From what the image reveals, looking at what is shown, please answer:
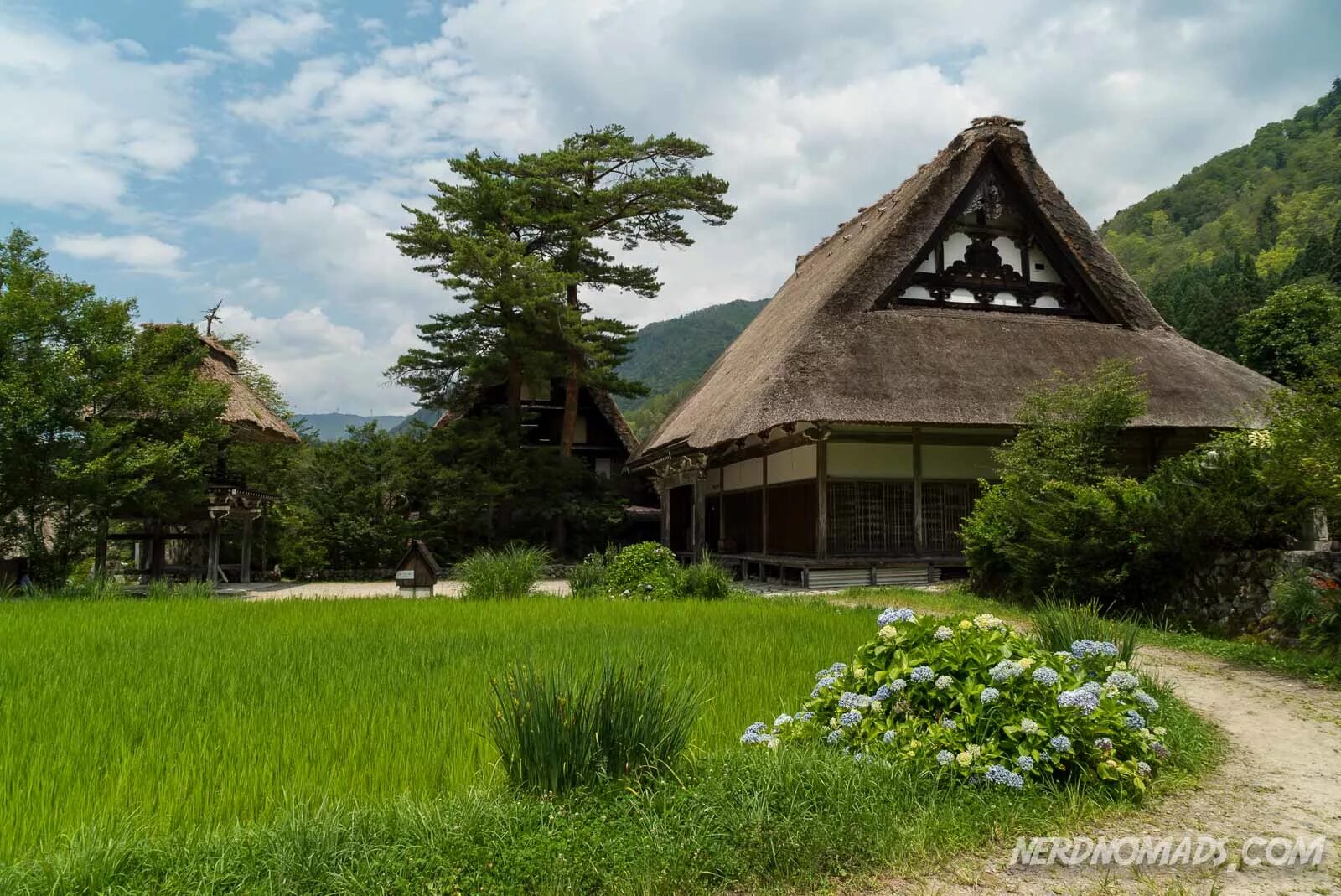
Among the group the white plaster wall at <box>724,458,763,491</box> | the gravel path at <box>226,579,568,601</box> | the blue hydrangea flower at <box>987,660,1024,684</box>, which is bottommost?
the gravel path at <box>226,579,568,601</box>

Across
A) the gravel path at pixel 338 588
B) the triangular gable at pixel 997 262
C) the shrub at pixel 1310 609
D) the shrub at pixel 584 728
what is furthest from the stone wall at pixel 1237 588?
the gravel path at pixel 338 588

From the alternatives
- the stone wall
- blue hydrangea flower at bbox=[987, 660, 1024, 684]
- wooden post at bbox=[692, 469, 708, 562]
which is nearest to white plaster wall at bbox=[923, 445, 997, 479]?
wooden post at bbox=[692, 469, 708, 562]

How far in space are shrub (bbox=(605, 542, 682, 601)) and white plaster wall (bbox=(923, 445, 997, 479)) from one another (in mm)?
4893

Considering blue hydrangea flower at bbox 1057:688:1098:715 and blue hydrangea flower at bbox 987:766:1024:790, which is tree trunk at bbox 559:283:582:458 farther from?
blue hydrangea flower at bbox 987:766:1024:790

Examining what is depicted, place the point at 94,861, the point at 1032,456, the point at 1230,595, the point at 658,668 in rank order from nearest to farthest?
the point at 94,861, the point at 658,668, the point at 1230,595, the point at 1032,456

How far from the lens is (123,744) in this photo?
125 inches

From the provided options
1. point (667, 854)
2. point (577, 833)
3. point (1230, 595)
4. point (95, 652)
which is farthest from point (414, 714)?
point (1230, 595)

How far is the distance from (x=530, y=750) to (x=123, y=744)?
1694mm

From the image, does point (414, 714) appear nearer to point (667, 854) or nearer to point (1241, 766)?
point (667, 854)

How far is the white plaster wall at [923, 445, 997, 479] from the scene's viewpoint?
13.2 metres

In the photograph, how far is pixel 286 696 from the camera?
4.02 m

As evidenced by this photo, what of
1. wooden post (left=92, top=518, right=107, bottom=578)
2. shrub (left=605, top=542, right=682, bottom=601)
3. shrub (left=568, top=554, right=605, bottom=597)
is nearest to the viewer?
shrub (left=605, top=542, right=682, bottom=601)

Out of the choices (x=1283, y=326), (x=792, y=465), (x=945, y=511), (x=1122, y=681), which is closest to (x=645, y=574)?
(x=792, y=465)

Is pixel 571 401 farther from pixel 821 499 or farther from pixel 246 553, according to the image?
pixel 821 499
